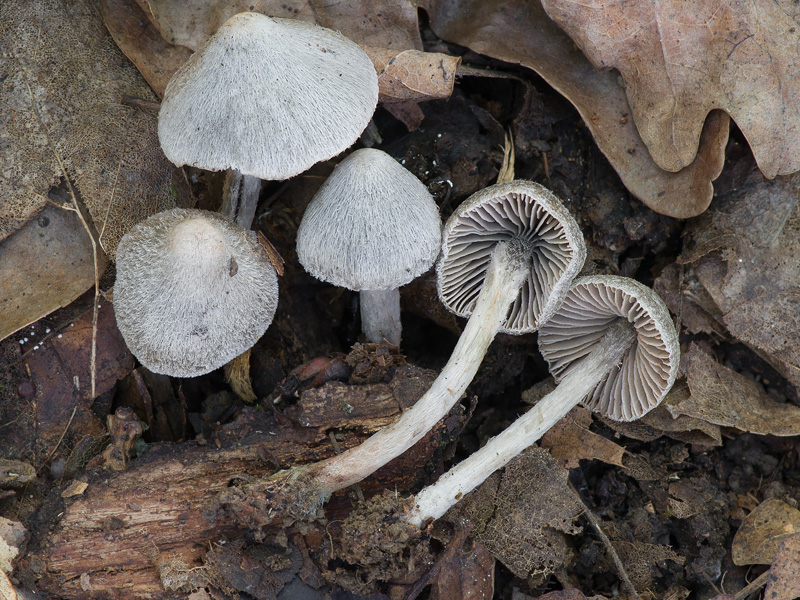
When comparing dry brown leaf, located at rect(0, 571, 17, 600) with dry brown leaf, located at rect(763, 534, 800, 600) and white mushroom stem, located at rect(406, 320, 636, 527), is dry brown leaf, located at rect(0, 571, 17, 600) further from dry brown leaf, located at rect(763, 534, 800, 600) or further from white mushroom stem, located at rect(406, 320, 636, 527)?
dry brown leaf, located at rect(763, 534, 800, 600)

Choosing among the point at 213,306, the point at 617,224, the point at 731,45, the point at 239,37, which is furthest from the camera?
the point at 617,224

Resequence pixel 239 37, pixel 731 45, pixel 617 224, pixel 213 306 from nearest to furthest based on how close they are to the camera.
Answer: pixel 239 37, pixel 213 306, pixel 731 45, pixel 617 224

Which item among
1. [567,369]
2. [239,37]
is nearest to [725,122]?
[567,369]

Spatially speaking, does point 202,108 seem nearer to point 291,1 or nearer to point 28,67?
point 291,1

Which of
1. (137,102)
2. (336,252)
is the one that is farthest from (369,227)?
(137,102)

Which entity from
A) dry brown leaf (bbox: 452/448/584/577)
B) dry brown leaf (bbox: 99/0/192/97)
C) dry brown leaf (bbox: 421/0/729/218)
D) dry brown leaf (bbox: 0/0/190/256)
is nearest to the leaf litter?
dry brown leaf (bbox: 452/448/584/577)

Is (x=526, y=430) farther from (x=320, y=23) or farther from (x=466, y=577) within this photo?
(x=320, y=23)
